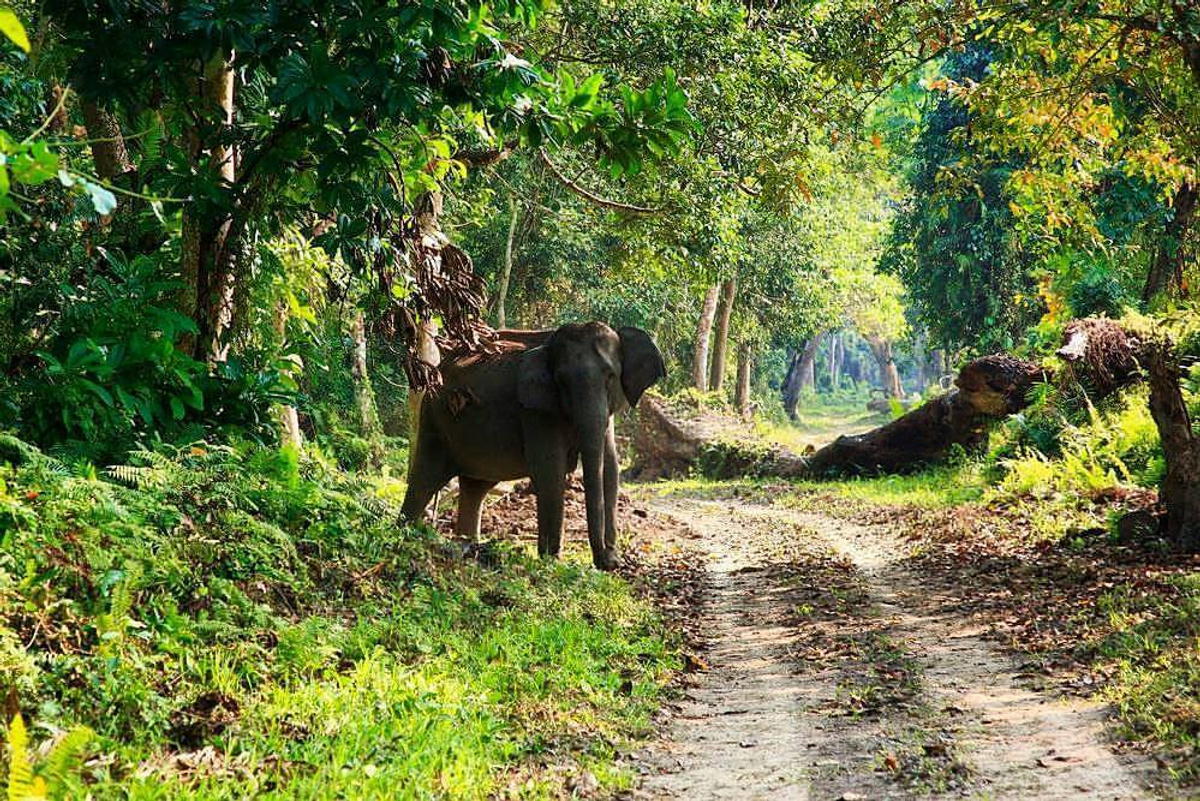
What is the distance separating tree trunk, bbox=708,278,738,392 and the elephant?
2050cm

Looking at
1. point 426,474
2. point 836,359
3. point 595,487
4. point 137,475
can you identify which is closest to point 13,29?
point 137,475

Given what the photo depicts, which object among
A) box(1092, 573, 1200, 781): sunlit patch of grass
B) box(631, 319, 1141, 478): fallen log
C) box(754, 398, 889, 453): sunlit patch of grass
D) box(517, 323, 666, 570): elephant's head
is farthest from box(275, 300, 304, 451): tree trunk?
box(754, 398, 889, 453): sunlit patch of grass

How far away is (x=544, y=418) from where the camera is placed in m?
12.5

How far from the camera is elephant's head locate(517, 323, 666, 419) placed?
12023mm

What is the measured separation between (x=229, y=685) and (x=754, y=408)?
38219 millimetres

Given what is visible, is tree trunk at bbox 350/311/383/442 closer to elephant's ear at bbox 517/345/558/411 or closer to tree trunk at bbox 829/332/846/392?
elephant's ear at bbox 517/345/558/411

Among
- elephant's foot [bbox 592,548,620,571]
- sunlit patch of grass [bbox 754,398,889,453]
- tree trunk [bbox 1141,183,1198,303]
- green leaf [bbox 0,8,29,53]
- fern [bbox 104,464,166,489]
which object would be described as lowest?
sunlit patch of grass [bbox 754,398,889,453]

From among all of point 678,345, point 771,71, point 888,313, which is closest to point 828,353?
point 888,313

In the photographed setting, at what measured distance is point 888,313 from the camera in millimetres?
45969

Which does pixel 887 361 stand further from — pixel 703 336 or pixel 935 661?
pixel 935 661

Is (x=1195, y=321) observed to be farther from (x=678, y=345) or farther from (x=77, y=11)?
(x=678, y=345)

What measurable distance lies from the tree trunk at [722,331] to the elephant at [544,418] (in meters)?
20.5

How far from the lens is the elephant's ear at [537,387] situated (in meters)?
12.3

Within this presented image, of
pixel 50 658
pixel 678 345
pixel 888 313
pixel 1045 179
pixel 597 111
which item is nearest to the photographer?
pixel 50 658
